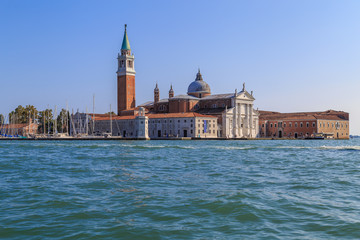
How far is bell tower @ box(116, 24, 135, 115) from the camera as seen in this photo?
72.4 metres

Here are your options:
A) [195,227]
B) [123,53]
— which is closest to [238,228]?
[195,227]

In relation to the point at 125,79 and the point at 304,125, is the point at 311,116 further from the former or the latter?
the point at 125,79

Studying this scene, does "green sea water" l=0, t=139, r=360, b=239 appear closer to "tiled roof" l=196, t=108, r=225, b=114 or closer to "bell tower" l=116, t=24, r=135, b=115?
"tiled roof" l=196, t=108, r=225, b=114

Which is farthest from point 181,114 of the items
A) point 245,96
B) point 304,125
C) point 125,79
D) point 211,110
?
point 304,125

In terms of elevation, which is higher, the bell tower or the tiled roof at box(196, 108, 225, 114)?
the bell tower

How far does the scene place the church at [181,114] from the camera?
208 feet

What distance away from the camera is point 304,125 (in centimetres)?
7025

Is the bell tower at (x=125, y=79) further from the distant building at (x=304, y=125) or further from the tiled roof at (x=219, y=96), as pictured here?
the distant building at (x=304, y=125)

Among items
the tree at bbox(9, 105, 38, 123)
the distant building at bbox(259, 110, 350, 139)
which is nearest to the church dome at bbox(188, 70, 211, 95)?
the distant building at bbox(259, 110, 350, 139)

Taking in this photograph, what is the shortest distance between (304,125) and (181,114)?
21690 mm

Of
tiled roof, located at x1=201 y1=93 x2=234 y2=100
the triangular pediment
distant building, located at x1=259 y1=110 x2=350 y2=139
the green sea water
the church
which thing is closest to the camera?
the green sea water

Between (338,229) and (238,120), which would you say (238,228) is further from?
(238,120)

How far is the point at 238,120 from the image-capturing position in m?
67.7

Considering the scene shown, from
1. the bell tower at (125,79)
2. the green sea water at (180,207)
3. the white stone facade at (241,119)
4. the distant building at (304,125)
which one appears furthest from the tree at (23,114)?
the green sea water at (180,207)
